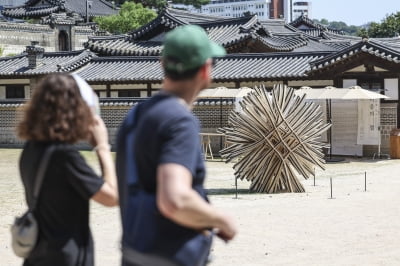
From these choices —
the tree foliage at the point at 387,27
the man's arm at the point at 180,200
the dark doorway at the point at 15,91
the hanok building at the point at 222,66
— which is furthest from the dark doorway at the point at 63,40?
the man's arm at the point at 180,200

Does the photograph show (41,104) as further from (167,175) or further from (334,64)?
(334,64)

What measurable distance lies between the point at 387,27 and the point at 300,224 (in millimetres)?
58113

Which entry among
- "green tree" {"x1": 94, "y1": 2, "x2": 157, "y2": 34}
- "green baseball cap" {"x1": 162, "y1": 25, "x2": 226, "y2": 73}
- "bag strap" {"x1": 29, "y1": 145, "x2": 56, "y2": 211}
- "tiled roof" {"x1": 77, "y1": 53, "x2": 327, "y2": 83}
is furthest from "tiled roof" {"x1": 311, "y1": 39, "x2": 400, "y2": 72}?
"green tree" {"x1": 94, "y1": 2, "x2": 157, "y2": 34}

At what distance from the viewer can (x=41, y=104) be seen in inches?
146

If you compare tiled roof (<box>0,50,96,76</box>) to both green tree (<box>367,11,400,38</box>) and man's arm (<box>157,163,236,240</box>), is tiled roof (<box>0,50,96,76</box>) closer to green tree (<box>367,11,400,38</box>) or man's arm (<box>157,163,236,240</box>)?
man's arm (<box>157,163,236,240</box>)

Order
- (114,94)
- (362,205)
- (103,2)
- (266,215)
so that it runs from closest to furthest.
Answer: (266,215), (362,205), (114,94), (103,2)

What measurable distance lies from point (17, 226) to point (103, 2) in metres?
63.3

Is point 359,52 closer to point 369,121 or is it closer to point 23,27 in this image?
point 369,121

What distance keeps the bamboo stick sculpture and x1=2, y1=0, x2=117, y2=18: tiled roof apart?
158 feet

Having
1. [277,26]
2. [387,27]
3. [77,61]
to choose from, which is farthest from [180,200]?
[387,27]

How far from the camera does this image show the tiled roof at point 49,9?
6081 cm

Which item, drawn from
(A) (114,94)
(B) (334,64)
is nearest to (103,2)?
(A) (114,94)

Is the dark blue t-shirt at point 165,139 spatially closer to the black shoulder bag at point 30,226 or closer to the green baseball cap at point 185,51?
the green baseball cap at point 185,51

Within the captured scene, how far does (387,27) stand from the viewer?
66.0 meters
